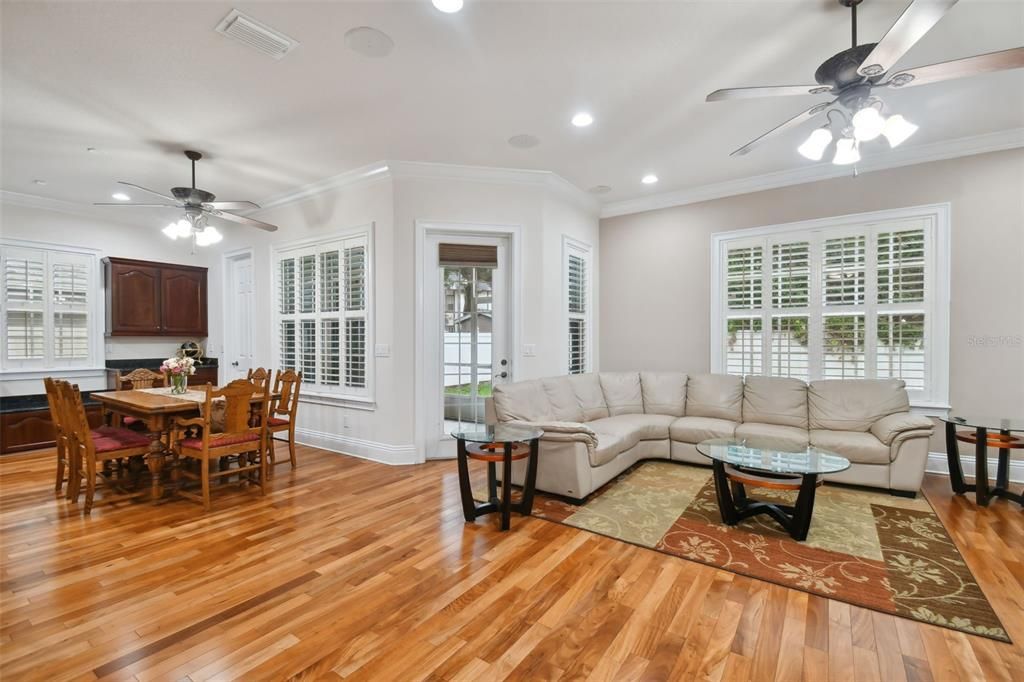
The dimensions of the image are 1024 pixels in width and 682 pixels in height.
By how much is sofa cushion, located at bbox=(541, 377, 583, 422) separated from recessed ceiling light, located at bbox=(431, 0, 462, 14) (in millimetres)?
3022

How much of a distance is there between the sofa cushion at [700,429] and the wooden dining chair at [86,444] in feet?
15.4

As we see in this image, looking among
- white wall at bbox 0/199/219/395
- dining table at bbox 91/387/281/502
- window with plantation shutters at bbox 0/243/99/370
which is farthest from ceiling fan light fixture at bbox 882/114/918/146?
window with plantation shutters at bbox 0/243/99/370

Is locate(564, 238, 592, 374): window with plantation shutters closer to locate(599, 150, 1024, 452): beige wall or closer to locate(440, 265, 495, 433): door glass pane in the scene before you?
locate(599, 150, 1024, 452): beige wall

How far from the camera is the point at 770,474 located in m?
2.98

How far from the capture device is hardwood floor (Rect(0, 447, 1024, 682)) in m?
1.84

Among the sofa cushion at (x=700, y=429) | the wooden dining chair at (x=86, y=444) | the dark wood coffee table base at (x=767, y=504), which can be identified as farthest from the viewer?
the sofa cushion at (x=700, y=429)

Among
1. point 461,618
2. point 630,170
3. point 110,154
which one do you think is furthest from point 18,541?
point 630,170

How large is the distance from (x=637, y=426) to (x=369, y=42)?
3804mm

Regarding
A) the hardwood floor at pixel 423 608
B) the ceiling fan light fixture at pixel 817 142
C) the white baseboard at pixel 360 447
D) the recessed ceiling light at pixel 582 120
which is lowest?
the hardwood floor at pixel 423 608

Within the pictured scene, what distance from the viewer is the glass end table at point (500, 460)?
10.2ft

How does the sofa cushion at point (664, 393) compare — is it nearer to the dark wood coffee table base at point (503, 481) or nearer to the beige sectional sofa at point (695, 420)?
the beige sectional sofa at point (695, 420)

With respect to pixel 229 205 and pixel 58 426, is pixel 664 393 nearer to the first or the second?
pixel 229 205

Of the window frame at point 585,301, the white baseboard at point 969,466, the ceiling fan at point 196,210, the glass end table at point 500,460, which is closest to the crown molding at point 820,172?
the window frame at point 585,301

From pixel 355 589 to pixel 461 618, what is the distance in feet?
2.08
